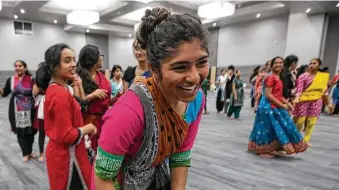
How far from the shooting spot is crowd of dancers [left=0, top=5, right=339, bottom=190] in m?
0.54

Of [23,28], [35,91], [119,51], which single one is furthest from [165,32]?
[119,51]

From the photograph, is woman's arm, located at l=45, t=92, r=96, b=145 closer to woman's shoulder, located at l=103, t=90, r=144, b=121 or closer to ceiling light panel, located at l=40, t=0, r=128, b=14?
woman's shoulder, located at l=103, t=90, r=144, b=121

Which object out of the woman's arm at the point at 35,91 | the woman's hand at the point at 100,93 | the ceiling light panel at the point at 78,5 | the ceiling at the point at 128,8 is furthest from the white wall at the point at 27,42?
the woman's hand at the point at 100,93

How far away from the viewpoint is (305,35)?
7.84m

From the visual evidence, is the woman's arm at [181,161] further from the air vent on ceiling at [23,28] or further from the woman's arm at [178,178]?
the air vent on ceiling at [23,28]

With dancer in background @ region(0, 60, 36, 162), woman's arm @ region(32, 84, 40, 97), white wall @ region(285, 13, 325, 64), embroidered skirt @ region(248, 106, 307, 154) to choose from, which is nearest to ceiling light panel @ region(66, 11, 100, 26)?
dancer in background @ region(0, 60, 36, 162)

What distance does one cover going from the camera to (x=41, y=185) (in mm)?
1923

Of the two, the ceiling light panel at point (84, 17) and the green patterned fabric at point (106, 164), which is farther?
the ceiling light panel at point (84, 17)

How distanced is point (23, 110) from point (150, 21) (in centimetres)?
251

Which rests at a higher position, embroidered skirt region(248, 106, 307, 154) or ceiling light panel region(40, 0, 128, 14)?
ceiling light panel region(40, 0, 128, 14)

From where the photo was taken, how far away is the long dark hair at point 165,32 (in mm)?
529

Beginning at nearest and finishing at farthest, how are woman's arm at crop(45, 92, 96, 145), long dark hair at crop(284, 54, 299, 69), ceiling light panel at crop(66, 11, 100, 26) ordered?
woman's arm at crop(45, 92, 96, 145), long dark hair at crop(284, 54, 299, 69), ceiling light panel at crop(66, 11, 100, 26)

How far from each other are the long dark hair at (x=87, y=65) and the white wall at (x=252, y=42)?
30.0 ft

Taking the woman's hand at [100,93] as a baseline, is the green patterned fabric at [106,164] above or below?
below
